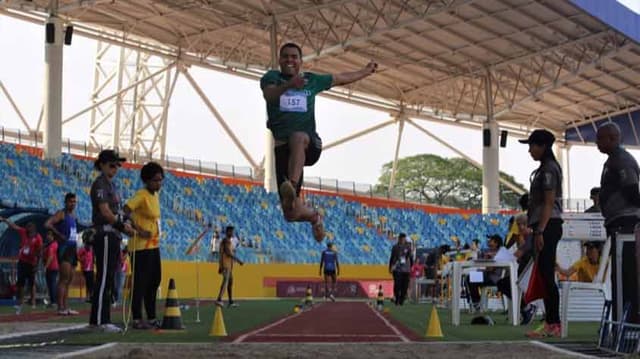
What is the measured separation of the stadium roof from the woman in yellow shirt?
24908mm

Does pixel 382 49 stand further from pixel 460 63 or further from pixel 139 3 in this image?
pixel 139 3

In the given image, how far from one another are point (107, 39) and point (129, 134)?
13.7 m

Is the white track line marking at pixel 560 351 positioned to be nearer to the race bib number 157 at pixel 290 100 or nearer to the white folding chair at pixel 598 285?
the white folding chair at pixel 598 285

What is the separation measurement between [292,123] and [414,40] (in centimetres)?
3313

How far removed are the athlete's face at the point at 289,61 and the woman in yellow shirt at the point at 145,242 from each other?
2564mm

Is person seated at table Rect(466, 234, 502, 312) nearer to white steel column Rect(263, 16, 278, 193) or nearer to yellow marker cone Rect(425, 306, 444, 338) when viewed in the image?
yellow marker cone Rect(425, 306, 444, 338)

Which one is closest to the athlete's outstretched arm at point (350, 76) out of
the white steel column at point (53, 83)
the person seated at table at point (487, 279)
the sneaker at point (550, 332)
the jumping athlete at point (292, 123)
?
the jumping athlete at point (292, 123)

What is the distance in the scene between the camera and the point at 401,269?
25.3 metres

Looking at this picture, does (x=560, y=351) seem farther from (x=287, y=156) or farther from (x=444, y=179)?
(x=444, y=179)

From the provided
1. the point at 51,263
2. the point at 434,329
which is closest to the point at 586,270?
the point at 434,329

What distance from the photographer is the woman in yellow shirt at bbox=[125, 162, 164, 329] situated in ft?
36.4

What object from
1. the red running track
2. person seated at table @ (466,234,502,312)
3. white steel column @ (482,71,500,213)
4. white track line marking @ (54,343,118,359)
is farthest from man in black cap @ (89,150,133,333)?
white steel column @ (482,71,500,213)

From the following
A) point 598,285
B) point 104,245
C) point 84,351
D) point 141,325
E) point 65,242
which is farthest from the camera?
point 65,242

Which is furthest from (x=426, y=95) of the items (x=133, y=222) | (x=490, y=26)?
(x=133, y=222)
